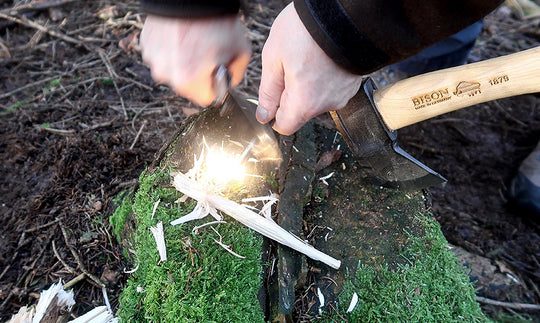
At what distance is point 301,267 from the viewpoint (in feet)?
6.49

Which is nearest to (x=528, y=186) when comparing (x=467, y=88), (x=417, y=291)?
(x=467, y=88)

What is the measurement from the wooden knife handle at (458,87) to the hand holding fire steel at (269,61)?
396 mm

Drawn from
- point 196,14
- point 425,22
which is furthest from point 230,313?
point 425,22

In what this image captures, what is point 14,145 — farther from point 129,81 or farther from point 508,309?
point 508,309

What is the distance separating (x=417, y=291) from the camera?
198 centimetres

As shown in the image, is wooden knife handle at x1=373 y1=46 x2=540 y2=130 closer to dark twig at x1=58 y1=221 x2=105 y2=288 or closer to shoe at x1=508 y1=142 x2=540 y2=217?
shoe at x1=508 y1=142 x2=540 y2=217

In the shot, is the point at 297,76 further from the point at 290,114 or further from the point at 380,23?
the point at 380,23

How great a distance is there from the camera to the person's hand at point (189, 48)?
1.71m

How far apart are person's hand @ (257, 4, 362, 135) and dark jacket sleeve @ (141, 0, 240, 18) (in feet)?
0.97

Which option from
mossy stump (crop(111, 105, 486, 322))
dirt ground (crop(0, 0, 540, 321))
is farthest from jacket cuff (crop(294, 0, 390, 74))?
dirt ground (crop(0, 0, 540, 321))

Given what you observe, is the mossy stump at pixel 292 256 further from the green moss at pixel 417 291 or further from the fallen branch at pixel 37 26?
the fallen branch at pixel 37 26

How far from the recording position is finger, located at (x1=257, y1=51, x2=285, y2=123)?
5.77 ft

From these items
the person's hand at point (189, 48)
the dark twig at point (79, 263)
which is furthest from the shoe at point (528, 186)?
the dark twig at point (79, 263)

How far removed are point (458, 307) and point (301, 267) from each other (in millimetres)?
946
